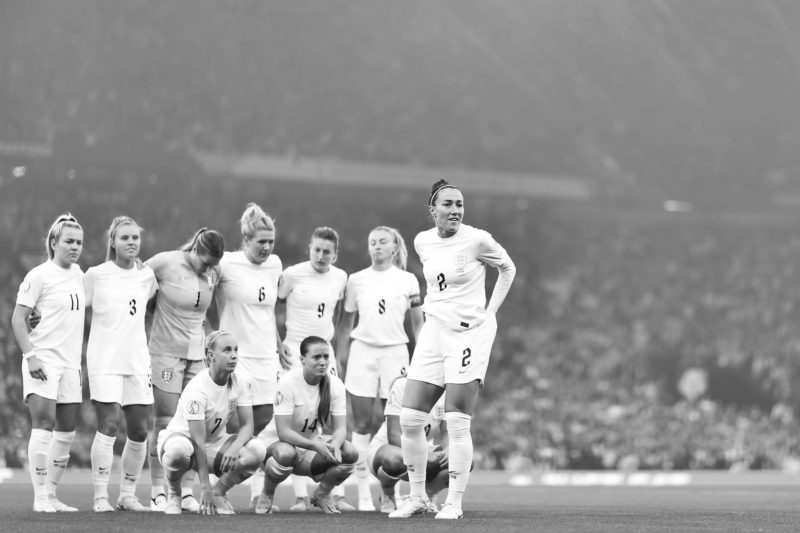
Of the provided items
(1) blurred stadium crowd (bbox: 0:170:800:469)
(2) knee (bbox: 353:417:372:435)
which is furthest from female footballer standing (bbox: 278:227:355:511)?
(1) blurred stadium crowd (bbox: 0:170:800:469)

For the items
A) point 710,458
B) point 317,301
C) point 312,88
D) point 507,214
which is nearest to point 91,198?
point 312,88

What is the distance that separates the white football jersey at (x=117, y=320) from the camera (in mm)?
7238

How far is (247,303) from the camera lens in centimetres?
778

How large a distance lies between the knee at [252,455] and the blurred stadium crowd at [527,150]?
11696 mm

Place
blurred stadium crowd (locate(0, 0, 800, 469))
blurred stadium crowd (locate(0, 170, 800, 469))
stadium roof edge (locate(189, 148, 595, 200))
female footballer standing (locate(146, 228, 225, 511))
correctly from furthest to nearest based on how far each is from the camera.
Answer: stadium roof edge (locate(189, 148, 595, 200)), blurred stadium crowd (locate(0, 0, 800, 469)), blurred stadium crowd (locate(0, 170, 800, 469)), female footballer standing (locate(146, 228, 225, 511))

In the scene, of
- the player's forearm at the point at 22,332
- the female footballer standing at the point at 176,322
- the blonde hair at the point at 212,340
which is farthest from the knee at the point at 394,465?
the player's forearm at the point at 22,332

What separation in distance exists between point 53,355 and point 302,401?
168 cm

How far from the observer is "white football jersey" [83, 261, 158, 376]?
7.24m

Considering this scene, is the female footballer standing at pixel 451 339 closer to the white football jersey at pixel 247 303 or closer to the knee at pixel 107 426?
the white football jersey at pixel 247 303

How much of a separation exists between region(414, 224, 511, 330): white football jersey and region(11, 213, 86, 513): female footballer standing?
2410 mm

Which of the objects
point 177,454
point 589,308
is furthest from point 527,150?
point 177,454

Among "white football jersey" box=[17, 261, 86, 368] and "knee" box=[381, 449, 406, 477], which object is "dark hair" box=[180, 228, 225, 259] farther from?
"knee" box=[381, 449, 406, 477]

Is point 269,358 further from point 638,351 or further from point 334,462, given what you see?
point 638,351

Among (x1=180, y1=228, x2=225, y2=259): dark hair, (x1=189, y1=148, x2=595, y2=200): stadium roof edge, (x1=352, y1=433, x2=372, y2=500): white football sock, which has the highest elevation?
(x1=189, y1=148, x2=595, y2=200): stadium roof edge
